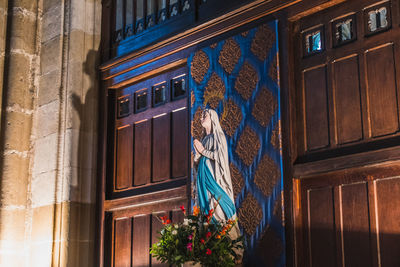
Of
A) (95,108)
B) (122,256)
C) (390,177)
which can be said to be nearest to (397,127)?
(390,177)

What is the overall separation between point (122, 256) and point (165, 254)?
1.99 meters

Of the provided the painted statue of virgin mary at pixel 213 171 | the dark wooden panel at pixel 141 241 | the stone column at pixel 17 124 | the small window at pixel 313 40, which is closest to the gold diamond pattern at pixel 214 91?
the painted statue of virgin mary at pixel 213 171

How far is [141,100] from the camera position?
26.7ft

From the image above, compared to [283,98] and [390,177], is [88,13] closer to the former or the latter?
[283,98]

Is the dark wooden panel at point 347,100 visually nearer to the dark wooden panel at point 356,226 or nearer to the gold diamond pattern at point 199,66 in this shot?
the dark wooden panel at point 356,226

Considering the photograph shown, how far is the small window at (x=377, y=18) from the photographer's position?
561 centimetres

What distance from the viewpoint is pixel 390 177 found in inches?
209

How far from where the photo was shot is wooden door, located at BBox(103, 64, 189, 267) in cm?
741

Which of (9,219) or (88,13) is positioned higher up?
(88,13)

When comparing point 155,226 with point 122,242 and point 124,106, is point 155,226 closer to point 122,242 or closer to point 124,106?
point 122,242

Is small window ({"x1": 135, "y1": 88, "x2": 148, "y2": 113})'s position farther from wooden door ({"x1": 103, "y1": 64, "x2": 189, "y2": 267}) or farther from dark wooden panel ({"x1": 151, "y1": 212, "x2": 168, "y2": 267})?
dark wooden panel ({"x1": 151, "y1": 212, "x2": 168, "y2": 267})

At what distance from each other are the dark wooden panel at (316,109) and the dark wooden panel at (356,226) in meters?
0.59

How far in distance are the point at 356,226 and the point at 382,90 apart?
1239mm

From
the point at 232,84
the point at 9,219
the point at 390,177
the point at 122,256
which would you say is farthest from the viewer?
the point at 9,219
